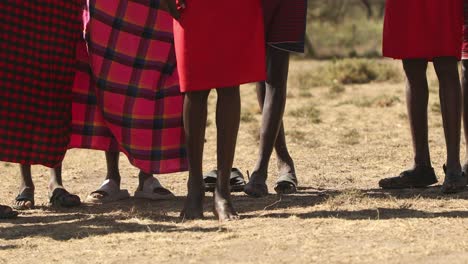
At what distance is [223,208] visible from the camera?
575 cm

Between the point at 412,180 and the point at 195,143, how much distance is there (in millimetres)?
1773

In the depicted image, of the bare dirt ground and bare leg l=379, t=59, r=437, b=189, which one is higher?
bare leg l=379, t=59, r=437, b=189

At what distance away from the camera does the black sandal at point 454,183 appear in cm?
645

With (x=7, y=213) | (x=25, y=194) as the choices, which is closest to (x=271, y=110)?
(x=25, y=194)

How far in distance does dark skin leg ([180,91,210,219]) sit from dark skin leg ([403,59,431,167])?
1.69 m

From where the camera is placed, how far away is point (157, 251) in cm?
503

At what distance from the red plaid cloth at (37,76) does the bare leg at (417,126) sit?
2147 millimetres

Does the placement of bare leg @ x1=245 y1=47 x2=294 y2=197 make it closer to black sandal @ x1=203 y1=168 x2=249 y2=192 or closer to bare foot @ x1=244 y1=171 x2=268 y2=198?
bare foot @ x1=244 y1=171 x2=268 y2=198

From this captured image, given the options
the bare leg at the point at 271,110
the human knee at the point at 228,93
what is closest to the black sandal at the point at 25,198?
the bare leg at the point at 271,110

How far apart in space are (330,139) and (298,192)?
2848 mm

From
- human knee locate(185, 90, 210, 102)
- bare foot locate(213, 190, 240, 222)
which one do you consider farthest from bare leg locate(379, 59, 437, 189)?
human knee locate(185, 90, 210, 102)

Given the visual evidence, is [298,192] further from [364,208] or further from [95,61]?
[95,61]

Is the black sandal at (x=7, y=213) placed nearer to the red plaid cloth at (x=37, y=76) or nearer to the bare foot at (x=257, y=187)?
the red plaid cloth at (x=37, y=76)

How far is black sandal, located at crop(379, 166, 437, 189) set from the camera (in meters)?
6.82
